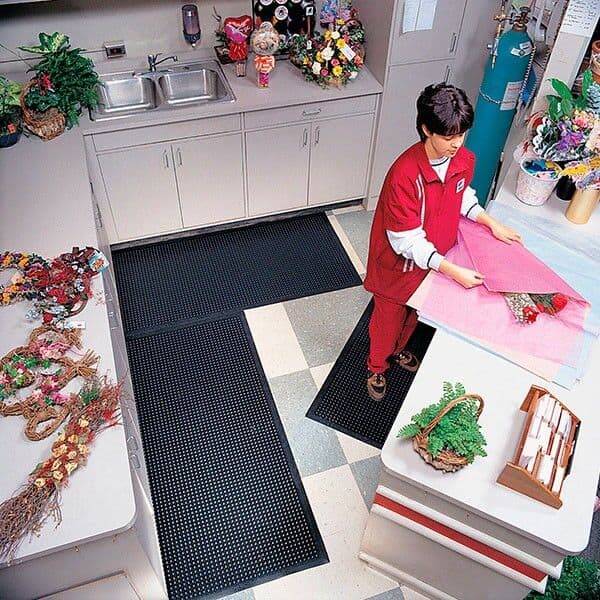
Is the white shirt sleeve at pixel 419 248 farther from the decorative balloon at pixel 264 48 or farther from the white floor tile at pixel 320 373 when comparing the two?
the decorative balloon at pixel 264 48

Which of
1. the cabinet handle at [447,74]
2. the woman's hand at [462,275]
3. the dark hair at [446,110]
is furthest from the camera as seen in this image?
the cabinet handle at [447,74]

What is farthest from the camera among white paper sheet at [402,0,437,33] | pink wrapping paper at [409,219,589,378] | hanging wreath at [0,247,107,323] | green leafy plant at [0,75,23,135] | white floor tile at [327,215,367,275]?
white floor tile at [327,215,367,275]

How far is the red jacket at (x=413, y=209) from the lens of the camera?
6.13 ft

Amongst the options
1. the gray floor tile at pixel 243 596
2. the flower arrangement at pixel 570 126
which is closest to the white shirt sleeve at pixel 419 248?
the flower arrangement at pixel 570 126

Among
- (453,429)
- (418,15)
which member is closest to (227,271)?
(418,15)

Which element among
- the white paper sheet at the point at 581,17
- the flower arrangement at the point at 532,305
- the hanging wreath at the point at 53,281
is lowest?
the hanging wreath at the point at 53,281

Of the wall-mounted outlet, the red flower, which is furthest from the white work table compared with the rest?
the wall-mounted outlet

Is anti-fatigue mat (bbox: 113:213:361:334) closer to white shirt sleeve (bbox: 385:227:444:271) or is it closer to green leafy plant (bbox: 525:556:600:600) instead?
white shirt sleeve (bbox: 385:227:444:271)

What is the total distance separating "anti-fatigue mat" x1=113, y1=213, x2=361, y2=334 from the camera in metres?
3.17

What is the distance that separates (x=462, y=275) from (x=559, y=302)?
1.07ft

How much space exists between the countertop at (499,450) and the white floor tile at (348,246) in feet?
5.19

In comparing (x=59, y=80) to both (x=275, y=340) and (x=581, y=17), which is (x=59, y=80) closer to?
(x=275, y=340)

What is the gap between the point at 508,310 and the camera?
1884 mm

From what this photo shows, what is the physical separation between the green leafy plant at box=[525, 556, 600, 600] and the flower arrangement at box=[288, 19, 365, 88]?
2579 millimetres
